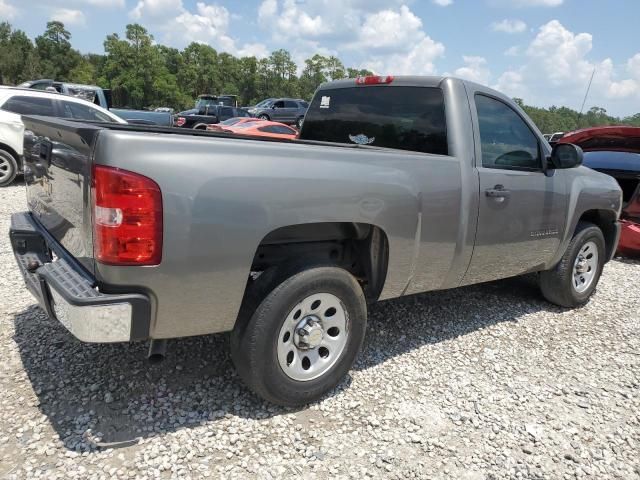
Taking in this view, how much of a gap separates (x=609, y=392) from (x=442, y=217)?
170 cm

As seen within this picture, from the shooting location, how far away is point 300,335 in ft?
9.02

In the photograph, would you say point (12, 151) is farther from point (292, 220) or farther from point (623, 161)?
point (623, 161)

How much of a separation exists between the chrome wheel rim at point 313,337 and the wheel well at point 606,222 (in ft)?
10.5

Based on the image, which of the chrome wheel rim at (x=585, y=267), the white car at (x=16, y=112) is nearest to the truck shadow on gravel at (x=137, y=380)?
the chrome wheel rim at (x=585, y=267)

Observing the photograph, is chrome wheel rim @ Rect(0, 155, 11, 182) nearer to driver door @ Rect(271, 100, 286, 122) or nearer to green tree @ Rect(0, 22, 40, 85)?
driver door @ Rect(271, 100, 286, 122)

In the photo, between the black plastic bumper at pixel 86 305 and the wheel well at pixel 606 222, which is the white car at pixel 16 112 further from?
the wheel well at pixel 606 222

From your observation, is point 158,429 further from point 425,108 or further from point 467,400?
point 425,108

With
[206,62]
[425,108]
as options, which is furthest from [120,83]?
[425,108]

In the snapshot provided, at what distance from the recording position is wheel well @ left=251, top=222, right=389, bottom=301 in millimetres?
2738

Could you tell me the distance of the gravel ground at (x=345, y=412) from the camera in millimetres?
2434

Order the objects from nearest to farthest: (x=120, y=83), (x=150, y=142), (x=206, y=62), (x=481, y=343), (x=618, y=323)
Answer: (x=150, y=142) < (x=481, y=343) < (x=618, y=323) < (x=120, y=83) < (x=206, y=62)

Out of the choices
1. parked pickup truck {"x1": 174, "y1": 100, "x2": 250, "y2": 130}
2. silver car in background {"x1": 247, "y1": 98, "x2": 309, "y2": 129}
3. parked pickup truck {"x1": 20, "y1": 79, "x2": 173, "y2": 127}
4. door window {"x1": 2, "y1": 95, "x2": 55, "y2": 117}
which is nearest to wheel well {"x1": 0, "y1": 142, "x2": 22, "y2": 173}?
door window {"x1": 2, "y1": 95, "x2": 55, "y2": 117}

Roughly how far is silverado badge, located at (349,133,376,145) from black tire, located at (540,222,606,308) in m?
2.15

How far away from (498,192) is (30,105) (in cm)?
881
